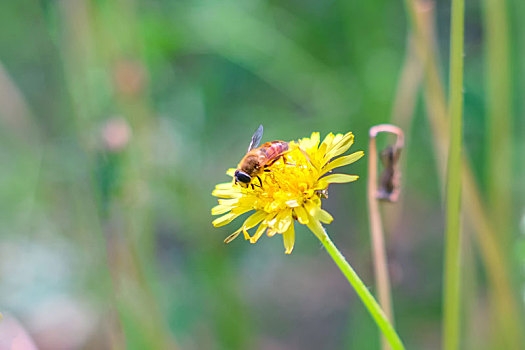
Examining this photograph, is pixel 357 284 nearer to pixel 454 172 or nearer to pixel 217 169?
pixel 454 172

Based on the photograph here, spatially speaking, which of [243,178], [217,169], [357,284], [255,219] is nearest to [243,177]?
[243,178]

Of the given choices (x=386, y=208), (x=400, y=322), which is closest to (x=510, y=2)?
(x=386, y=208)

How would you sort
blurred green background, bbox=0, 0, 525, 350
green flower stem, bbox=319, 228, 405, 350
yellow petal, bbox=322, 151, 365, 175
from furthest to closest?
blurred green background, bbox=0, 0, 525, 350
yellow petal, bbox=322, 151, 365, 175
green flower stem, bbox=319, 228, 405, 350

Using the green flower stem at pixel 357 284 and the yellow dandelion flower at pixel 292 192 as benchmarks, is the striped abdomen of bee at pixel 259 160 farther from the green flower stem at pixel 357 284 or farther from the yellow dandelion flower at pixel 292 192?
the green flower stem at pixel 357 284

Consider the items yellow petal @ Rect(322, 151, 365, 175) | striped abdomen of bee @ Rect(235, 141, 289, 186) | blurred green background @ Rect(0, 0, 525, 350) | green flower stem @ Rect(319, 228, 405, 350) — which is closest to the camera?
green flower stem @ Rect(319, 228, 405, 350)

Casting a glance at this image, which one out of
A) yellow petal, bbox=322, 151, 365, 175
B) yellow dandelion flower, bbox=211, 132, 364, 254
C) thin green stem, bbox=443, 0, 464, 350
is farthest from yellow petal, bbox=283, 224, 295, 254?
thin green stem, bbox=443, 0, 464, 350

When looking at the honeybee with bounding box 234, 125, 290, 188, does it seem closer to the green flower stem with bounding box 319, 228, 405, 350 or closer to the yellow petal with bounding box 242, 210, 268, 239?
the yellow petal with bounding box 242, 210, 268, 239
